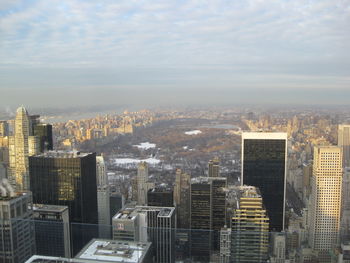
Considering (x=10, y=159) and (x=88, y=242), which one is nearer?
(x=88, y=242)

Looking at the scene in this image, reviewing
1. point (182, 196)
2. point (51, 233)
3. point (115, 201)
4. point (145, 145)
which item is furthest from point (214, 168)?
point (51, 233)

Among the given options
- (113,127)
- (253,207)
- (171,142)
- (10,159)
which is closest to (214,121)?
(171,142)

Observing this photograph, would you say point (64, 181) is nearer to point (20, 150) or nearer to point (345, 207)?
point (20, 150)

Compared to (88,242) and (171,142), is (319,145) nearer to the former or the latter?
(171,142)

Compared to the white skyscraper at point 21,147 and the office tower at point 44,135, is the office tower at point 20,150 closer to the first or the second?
the white skyscraper at point 21,147

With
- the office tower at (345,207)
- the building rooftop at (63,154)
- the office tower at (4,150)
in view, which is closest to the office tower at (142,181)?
the building rooftop at (63,154)

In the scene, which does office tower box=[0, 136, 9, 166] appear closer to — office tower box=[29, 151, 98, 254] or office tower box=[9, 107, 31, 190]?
office tower box=[9, 107, 31, 190]

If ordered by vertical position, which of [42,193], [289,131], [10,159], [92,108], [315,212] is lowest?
[315,212]

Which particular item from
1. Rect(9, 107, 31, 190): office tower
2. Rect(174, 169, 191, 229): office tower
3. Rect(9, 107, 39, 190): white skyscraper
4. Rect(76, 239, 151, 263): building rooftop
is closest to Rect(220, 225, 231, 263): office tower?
Rect(76, 239, 151, 263): building rooftop
